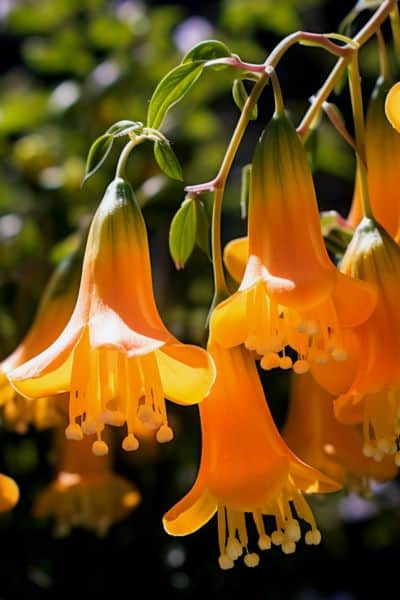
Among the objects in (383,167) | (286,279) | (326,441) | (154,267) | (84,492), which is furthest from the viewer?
(154,267)

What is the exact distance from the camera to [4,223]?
1824 mm

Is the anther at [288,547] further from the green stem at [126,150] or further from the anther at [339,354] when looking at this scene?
the green stem at [126,150]

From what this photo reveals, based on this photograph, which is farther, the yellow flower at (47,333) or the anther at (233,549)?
the yellow flower at (47,333)

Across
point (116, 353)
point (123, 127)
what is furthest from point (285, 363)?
point (123, 127)

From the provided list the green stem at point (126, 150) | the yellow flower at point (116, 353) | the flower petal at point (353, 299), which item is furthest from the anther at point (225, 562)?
the green stem at point (126, 150)

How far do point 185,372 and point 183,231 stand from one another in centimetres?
18

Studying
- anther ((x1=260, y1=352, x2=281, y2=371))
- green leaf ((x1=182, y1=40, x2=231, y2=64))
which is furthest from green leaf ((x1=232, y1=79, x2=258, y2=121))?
anther ((x1=260, y1=352, x2=281, y2=371))

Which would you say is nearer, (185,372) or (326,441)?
(185,372)

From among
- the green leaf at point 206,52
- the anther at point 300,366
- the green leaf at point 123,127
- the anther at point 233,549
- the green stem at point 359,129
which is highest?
the green leaf at point 206,52

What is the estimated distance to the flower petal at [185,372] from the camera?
797mm

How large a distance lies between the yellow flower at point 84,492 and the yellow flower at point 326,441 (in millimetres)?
298

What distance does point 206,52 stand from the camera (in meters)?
0.90

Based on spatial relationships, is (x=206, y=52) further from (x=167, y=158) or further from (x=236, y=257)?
(x=236, y=257)

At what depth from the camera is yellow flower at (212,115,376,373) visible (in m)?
0.83
